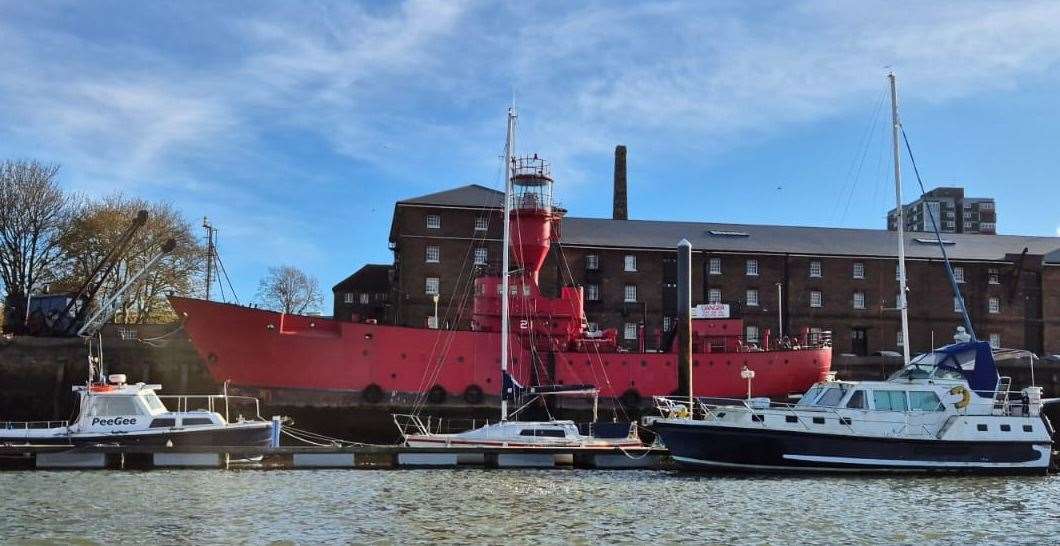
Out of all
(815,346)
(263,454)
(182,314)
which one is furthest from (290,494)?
(815,346)

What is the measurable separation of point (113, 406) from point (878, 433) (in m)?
19.4

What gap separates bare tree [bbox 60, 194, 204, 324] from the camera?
1927 inches

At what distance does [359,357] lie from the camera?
35625mm

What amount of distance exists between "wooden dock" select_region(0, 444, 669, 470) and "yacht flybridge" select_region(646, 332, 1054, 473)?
2.02 meters

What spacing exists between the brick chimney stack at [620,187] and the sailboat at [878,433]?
4137 centimetres

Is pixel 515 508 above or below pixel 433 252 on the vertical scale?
below

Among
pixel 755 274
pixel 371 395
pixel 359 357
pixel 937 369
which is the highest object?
pixel 755 274

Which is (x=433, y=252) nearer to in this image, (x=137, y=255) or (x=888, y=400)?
(x=137, y=255)

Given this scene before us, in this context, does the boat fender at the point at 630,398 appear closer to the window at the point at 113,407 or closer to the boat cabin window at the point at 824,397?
the boat cabin window at the point at 824,397

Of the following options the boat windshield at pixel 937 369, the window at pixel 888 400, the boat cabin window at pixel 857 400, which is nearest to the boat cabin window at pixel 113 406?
the boat cabin window at pixel 857 400

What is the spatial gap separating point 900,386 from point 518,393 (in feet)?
35.2

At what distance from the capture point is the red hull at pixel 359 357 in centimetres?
3484

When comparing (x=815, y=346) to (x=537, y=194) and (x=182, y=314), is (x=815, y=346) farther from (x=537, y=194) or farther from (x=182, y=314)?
(x=182, y=314)

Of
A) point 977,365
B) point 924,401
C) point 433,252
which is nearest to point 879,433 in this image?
point 924,401
